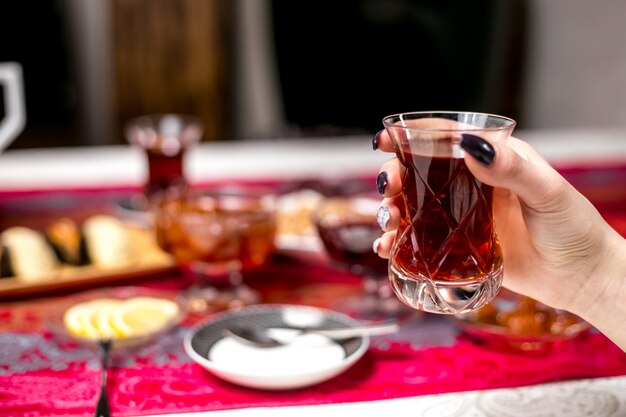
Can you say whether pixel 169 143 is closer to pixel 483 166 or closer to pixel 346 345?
pixel 346 345

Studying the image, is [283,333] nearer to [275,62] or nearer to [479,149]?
[479,149]

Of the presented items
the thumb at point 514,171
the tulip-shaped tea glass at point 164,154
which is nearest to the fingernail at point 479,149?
the thumb at point 514,171

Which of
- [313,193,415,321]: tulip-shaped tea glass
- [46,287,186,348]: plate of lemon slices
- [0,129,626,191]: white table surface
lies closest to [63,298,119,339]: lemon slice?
[46,287,186,348]: plate of lemon slices

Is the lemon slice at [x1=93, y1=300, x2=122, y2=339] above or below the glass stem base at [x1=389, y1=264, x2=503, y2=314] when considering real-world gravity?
below

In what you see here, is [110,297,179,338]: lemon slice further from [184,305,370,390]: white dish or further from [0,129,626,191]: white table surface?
[0,129,626,191]: white table surface

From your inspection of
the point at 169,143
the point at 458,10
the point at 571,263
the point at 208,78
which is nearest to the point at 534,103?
the point at 458,10
